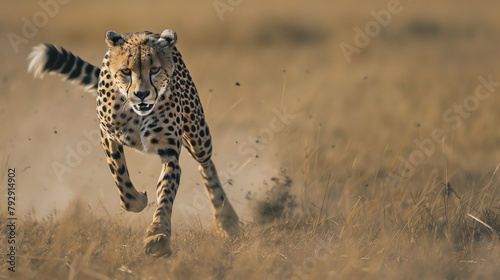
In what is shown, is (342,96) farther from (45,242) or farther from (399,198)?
(45,242)

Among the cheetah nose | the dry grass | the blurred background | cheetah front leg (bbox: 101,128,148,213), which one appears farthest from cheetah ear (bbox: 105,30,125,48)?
the blurred background

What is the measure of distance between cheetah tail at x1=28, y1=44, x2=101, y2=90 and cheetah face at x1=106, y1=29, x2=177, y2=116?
948 mm

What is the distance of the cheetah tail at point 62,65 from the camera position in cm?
476

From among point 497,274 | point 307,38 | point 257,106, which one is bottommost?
point 497,274

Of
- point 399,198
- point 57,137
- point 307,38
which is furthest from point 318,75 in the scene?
point 399,198

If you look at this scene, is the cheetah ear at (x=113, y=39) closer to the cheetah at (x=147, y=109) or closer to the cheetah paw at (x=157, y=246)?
the cheetah at (x=147, y=109)

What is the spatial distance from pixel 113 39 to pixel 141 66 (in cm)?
28

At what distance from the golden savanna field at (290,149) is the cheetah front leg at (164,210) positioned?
106 millimetres

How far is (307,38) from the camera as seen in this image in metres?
12.1

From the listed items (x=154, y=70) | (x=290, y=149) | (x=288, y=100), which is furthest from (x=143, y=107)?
(x=288, y=100)

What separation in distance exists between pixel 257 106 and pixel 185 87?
13.4 ft

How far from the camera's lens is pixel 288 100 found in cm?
854

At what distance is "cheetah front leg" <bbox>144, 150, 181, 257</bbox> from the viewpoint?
3723mm

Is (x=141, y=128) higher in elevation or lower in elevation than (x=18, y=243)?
higher
